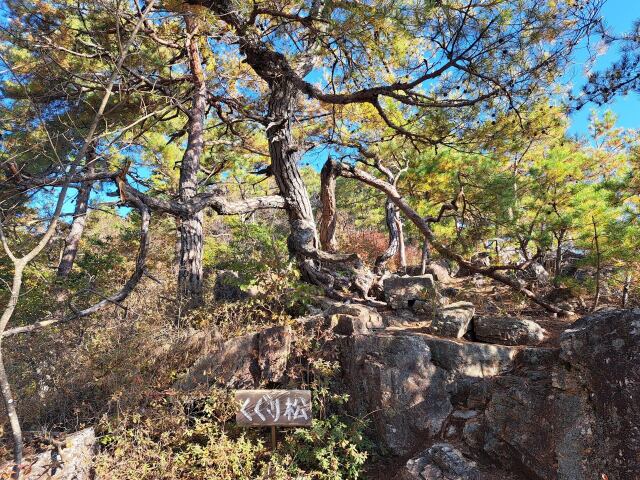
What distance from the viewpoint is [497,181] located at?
514 cm

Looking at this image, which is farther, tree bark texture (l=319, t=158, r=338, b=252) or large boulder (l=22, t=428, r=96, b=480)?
tree bark texture (l=319, t=158, r=338, b=252)

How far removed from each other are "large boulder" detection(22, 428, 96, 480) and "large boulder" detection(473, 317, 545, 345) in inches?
149

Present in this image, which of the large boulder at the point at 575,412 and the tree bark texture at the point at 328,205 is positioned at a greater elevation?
the tree bark texture at the point at 328,205

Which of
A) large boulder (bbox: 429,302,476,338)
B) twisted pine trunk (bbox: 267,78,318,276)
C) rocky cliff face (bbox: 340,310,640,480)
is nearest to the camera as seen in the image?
rocky cliff face (bbox: 340,310,640,480)

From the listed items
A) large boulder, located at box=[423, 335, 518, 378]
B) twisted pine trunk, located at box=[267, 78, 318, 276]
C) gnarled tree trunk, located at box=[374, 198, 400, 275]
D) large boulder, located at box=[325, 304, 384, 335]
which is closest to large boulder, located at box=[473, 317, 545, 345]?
large boulder, located at box=[423, 335, 518, 378]

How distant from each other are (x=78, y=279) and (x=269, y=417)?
4.67m

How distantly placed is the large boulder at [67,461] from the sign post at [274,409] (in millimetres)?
1132

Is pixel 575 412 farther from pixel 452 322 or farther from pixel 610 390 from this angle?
pixel 452 322

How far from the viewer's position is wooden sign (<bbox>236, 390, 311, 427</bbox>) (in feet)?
10.2

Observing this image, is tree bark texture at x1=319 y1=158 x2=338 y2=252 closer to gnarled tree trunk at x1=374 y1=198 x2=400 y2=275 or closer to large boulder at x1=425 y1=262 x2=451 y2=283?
gnarled tree trunk at x1=374 y1=198 x2=400 y2=275

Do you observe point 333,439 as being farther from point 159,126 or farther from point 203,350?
point 159,126

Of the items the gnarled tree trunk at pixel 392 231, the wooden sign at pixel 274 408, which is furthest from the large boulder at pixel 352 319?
the gnarled tree trunk at pixel 392 231

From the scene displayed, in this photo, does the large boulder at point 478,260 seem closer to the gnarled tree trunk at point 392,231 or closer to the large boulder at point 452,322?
the large boulder at point 452,322

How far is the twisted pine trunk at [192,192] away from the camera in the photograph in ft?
15.9
